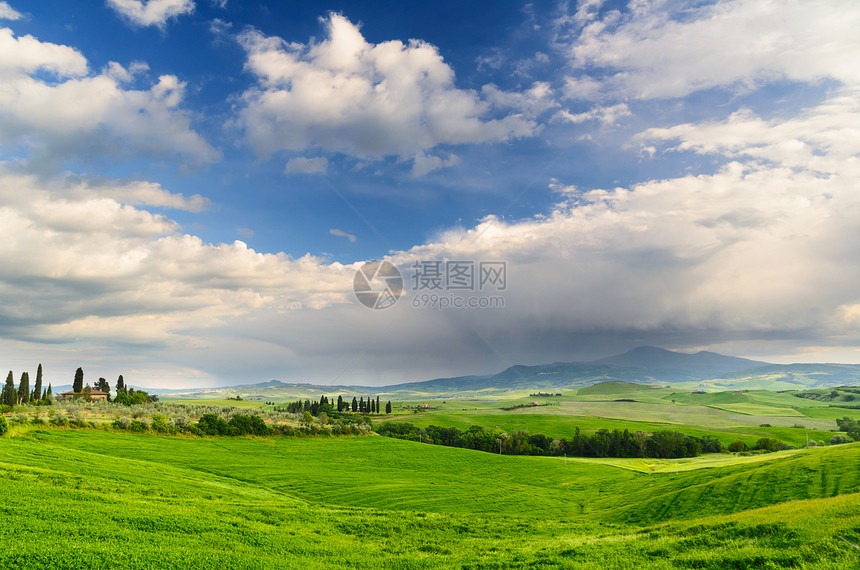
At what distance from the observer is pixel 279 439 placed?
371 feet

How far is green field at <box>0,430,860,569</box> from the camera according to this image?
60.3ft

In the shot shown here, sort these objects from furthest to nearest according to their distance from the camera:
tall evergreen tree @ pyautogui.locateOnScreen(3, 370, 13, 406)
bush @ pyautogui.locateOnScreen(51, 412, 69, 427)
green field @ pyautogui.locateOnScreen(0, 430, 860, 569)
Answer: tall evergreen tree @ pyautogui.locateOnScreen(3, 370, 13, 406) < bush @ pyautogui.locateOnScreen(51, 412, 69, 427) < green field @ pyautogui.locateOnScreen(0, 430, 860, 569)

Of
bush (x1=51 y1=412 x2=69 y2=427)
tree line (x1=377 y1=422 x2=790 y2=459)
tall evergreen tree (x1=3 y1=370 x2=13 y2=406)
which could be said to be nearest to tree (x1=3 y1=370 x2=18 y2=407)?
tall evergreen tree (x1=3 y1=370 x2=13 y2=406)

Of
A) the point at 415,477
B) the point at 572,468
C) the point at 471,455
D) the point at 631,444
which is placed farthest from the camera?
the point at 631,444

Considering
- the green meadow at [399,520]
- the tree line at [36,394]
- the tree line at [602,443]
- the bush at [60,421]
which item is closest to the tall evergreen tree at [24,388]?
the tree line at [36,394]

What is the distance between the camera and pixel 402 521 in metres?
33.0

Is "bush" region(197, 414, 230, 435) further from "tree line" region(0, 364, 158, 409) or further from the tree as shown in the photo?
the tree

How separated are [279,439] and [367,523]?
9199 centimetres

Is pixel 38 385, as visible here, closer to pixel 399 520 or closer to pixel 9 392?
pixel 9 392

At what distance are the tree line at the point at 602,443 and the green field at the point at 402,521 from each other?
280 feet

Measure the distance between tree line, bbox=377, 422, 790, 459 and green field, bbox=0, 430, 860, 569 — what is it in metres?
85.3

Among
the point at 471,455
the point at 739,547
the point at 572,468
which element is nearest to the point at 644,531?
the point at 739,547

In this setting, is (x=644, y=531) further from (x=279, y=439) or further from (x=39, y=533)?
(x=279, y=439)

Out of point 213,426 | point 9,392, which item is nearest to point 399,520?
point 213,426
